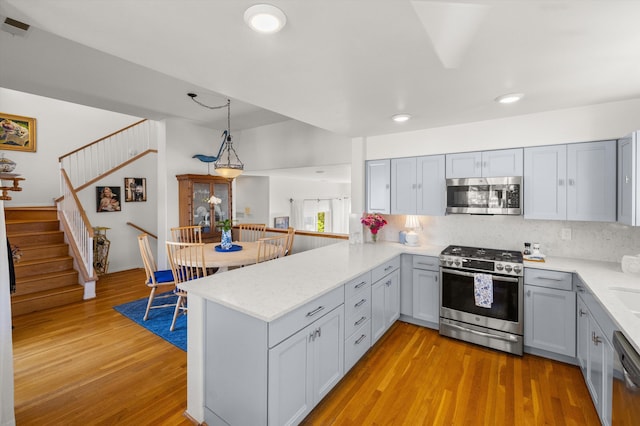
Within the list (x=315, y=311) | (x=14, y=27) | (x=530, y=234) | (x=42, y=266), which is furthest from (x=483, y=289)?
(x=42, y=266)

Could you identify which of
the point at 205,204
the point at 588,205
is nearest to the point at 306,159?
the point at 205,204

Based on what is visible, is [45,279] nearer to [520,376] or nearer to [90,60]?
[90,60]

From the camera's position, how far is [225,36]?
4.90ft

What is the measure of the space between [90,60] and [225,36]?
2211 millimetres

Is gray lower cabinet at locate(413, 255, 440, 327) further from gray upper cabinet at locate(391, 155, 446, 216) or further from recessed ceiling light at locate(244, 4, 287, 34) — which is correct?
recessed ceiling light at locate(244, 4, 287, 34)

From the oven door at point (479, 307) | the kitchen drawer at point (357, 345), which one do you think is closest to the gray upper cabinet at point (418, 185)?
the oven door at point (479, 307)

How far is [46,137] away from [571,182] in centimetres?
824

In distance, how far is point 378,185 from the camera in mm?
3846

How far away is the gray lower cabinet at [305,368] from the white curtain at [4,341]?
62.1 inches

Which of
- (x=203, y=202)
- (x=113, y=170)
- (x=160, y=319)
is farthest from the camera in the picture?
(x=113, y=170)

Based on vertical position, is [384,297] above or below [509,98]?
below

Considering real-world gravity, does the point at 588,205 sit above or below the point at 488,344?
above

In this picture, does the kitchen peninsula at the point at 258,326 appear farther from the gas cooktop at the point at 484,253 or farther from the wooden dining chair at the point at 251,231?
the wooden dining chair at the point at 251,231

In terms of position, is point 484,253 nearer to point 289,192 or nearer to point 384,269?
point 384,269
